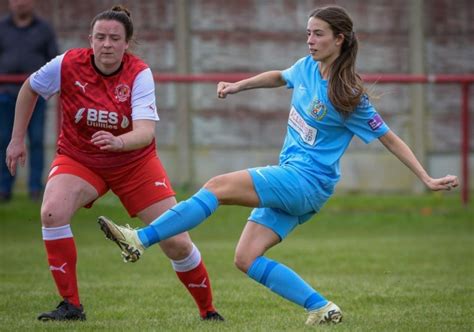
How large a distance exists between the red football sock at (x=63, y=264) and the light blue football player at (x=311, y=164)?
98cm

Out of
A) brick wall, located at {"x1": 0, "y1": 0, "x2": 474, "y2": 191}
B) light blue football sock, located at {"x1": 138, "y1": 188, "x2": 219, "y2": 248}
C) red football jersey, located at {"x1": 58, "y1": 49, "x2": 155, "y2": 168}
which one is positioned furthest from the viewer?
brick wall, located at {"x1": 0, "y1": 0, "x2": 474, "y2": 191}

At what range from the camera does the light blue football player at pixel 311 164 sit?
227 inches

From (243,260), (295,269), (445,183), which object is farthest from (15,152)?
(295,269)

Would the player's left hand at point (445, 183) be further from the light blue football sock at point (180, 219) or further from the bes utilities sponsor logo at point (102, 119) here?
the bes utilities sponsor logo at point (102, 119)

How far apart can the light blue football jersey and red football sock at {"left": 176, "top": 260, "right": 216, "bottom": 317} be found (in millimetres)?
911

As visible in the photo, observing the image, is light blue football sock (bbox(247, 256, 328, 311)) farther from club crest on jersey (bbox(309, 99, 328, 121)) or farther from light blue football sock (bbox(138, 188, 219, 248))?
club crest on jersey (bbox(309, 99, 328, 121))

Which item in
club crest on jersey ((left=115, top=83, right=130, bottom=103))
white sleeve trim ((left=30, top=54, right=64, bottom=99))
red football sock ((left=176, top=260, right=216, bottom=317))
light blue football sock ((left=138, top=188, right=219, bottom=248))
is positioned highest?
white sleeve trim ((left=30, top=54, right=64, bottom=99))

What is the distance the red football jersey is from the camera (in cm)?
621

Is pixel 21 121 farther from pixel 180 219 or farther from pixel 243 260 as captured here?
pixel 243 260

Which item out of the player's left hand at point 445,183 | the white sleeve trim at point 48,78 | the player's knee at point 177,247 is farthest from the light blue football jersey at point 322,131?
the white sleeve trim at point 48,78

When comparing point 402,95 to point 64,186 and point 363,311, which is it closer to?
point 363,311

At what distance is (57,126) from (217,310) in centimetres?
655

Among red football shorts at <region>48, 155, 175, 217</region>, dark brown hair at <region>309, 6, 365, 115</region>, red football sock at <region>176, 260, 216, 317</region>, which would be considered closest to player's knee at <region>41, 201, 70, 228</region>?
red football shorts at <region>48, 155, 175, 217</region>

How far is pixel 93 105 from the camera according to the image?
6.22 meters
